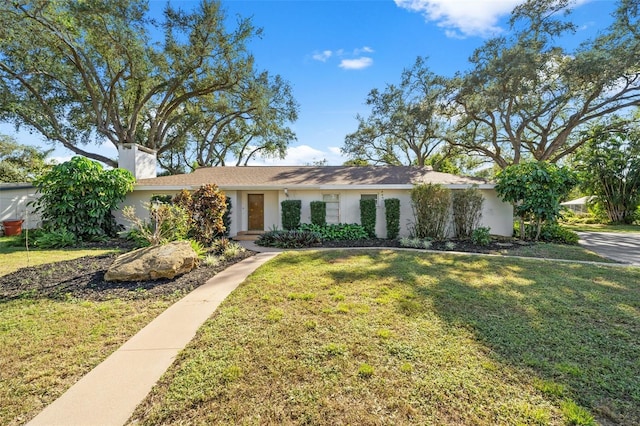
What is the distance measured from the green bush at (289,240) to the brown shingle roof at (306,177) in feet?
8.12

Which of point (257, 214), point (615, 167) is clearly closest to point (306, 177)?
point (257, 214)

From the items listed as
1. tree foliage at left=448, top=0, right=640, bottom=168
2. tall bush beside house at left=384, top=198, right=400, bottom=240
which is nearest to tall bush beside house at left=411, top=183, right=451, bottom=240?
tall bush beside house at left=384, top=198, right=400, bottom=240

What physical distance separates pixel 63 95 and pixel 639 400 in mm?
26555

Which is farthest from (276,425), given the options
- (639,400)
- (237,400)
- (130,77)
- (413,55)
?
(413,55)

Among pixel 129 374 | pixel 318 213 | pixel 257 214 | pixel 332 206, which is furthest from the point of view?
pixel 257 214

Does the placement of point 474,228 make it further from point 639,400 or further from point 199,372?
point 199,372

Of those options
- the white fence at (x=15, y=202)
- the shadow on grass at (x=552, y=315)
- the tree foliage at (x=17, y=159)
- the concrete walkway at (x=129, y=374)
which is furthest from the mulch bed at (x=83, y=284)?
the tree foliage at (x=17, y=159)

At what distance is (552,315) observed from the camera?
3861 mm

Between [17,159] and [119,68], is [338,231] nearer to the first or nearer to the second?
[119,68]

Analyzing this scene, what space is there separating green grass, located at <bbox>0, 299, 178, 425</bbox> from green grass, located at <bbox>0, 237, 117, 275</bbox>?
3.33 metres

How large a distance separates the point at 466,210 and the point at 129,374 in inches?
431

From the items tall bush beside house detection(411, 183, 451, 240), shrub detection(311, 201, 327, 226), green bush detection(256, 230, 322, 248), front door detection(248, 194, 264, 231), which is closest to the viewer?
green bush detection(256, 230, 322, 248)

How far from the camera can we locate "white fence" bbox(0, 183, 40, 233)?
13.7 meters

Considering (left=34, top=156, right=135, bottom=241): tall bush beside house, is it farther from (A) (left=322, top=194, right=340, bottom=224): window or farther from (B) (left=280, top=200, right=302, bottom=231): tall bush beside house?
(A) (left=322, top=194, right=340, bottom=224): window
